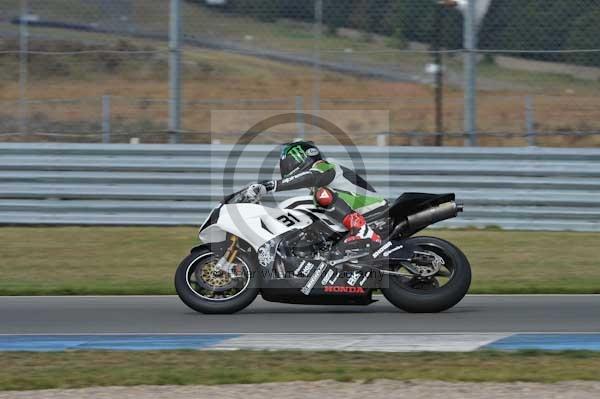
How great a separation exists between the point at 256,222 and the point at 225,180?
518cm

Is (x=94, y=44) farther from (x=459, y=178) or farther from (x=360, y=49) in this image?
(x=459, y=178)

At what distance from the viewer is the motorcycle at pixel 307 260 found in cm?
895

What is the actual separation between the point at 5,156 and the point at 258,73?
11.9ft

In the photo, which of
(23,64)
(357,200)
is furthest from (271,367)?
(23,64)

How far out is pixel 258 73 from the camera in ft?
47.8

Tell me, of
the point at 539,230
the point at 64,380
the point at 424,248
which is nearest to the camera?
the point at 64,380

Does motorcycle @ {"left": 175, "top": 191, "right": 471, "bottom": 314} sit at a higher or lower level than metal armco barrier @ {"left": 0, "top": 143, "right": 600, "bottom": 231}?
lower

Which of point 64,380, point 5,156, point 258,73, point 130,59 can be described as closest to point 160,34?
point 130,59

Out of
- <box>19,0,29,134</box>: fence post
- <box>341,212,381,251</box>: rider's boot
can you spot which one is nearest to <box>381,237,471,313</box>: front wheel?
<box>341,212,381,251</box>: rider's boot

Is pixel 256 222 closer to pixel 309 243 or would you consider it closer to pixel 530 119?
pixel 309 243

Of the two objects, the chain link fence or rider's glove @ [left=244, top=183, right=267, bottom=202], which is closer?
rider's glove @ [left=244, top=183, right=267, bottom=202]

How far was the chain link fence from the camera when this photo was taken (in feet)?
45.4

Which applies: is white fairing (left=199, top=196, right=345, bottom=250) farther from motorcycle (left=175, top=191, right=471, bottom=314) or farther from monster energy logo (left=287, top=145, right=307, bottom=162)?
monster energy logo (left=287, top=145, right=307, bottom=162)

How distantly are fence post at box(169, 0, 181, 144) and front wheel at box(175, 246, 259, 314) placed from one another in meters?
5.27
